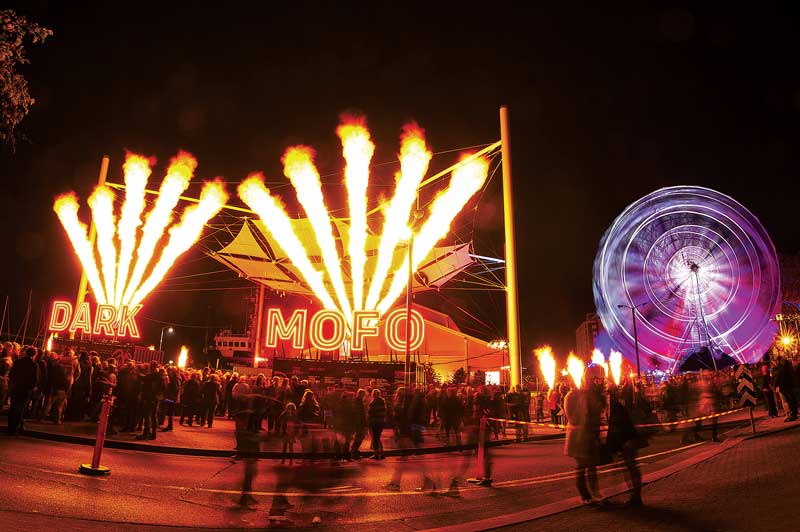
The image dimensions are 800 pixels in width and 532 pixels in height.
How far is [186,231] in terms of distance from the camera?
95.6 ft

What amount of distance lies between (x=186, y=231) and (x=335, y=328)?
1103cm

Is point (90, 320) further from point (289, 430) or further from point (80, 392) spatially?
point (289, 430)

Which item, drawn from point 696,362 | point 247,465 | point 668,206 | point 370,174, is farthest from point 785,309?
point 247,465

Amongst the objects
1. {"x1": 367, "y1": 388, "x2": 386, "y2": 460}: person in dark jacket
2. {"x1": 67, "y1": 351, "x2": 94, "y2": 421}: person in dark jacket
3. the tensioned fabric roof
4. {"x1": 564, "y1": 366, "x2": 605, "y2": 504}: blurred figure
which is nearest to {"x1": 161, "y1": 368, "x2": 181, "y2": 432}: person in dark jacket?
{"x1": 67, "y1": 351, "x2": 94, "y2": 421}: person in dark jacket

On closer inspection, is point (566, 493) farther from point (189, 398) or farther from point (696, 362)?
point (696, 362)

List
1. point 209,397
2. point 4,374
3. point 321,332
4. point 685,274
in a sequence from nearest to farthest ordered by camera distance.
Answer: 1. point 4,374
2. point 209,397
3. point 321,332
4. point 685,274

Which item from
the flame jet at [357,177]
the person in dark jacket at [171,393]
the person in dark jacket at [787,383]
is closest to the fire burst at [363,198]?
the flame jet at [357,177]

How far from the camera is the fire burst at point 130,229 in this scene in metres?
27.2

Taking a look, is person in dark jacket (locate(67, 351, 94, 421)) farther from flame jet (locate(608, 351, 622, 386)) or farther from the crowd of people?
flame jet (locate(608, 351, 622, 386))

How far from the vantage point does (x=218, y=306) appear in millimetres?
69312

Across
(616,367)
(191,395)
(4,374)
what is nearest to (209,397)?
(191,395)

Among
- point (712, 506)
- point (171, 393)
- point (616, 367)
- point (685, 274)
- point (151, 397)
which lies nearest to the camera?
point (712, 506)

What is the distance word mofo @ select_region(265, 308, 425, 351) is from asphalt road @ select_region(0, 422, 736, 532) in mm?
11113

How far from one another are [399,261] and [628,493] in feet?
85.5
